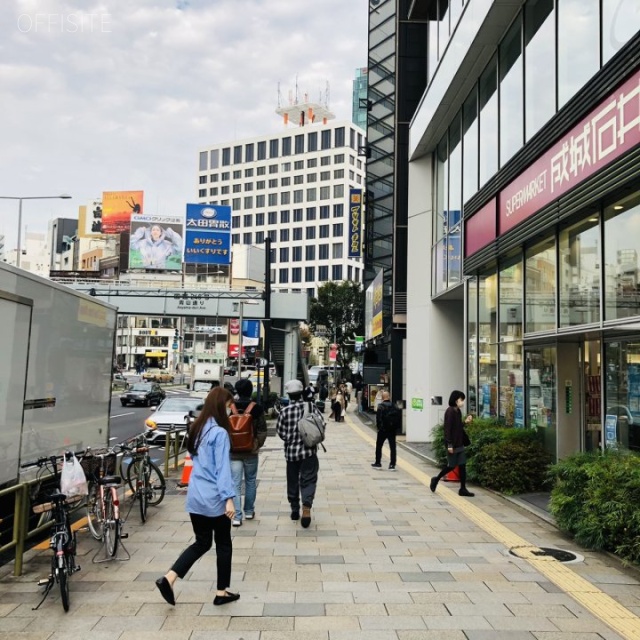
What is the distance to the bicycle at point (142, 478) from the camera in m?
8.45

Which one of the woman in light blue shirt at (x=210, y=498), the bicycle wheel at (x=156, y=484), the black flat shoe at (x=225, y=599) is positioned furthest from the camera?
the bicycle wheel at (x=156, y=484)

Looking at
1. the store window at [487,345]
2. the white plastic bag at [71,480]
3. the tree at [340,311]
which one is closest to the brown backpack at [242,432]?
the white plastic bag at [71,480]

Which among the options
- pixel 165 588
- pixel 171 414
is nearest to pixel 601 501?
pixel 165 588

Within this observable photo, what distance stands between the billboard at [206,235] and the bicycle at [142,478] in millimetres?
29768

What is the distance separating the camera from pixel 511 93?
41.0 feet

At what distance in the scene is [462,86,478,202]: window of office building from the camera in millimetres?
15023

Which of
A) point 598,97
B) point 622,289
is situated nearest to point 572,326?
point 622,289

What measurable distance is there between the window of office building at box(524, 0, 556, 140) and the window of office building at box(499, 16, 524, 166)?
1.11 feet

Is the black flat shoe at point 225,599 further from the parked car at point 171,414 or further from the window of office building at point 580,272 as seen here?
the parked car at point 171,414

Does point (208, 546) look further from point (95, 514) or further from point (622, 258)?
point (622, 258)

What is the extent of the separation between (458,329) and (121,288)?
24.4 meters

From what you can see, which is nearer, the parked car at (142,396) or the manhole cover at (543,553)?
the manhole cover at (543,553)

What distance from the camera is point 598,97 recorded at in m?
8.26

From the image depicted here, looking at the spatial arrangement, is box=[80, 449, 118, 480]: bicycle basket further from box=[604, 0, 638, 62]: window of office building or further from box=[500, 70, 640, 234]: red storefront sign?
box=[604, 0, 638, 62]: window of office building
